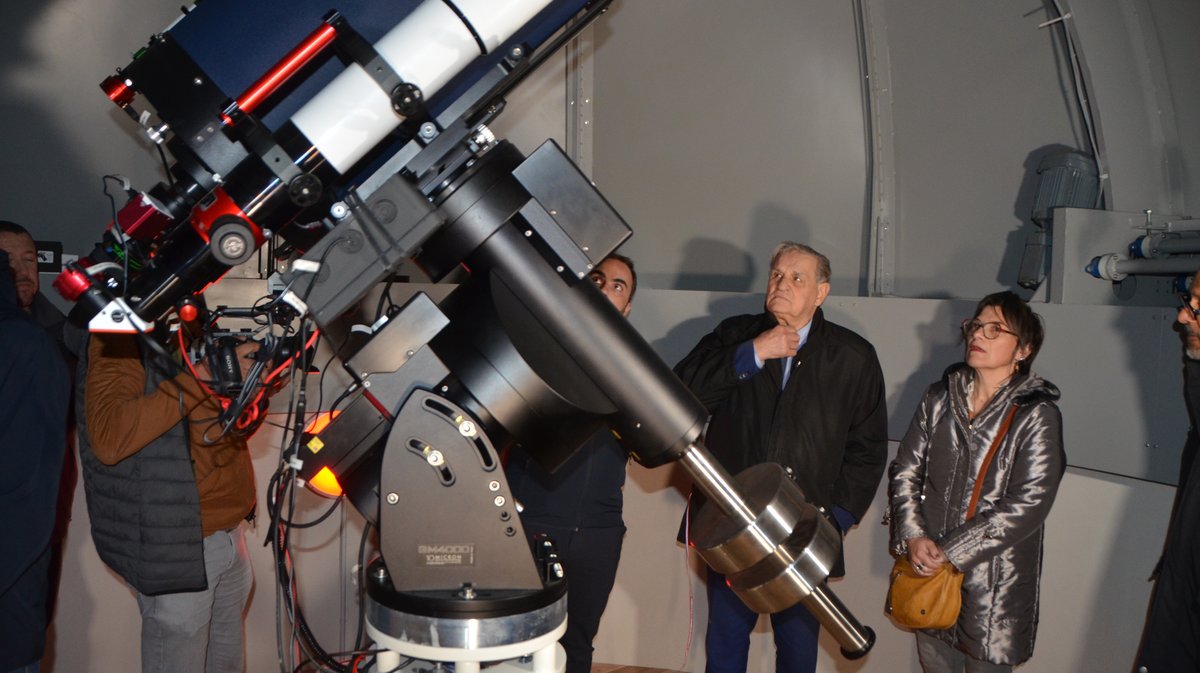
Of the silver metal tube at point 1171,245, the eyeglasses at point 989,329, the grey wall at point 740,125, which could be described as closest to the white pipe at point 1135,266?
the silver metal tube at point 1171,245

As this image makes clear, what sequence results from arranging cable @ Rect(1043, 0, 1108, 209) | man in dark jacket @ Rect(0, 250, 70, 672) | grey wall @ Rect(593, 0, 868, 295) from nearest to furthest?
man in dark jacket @ Rect(0, 250, 70, 672)
cable @ Rect(1043, 0, 1108, 209)
grey wall @ Rect(593, 0, 868, 295)

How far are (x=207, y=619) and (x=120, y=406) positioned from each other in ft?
2.41

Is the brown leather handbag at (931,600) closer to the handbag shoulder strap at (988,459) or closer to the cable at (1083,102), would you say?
the handbag shoulder strap at (988,459)

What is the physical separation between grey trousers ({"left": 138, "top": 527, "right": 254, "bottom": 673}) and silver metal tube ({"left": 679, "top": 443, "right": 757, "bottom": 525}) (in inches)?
73.2

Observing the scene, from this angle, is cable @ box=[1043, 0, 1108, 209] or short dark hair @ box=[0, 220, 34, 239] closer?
short dark hair @ box=[0, 220, 34, 239]

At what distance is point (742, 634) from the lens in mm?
3531

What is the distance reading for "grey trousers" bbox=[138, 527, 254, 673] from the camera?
9.38ft

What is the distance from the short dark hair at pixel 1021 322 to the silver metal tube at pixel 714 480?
1.83 metres

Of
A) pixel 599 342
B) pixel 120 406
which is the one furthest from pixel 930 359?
pixel 120 406

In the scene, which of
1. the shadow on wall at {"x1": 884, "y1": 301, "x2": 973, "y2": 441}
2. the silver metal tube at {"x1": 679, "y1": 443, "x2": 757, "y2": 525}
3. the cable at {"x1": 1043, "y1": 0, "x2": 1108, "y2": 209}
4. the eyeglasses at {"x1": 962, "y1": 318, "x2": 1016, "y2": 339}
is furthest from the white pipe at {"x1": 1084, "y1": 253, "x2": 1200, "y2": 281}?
the silver metal tube at {"x1": 679, "y1": 443, "x2": 757, "y2": 525}

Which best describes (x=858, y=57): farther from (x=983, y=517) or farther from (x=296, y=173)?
(x=296, y=173)

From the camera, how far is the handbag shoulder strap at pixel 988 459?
312cm

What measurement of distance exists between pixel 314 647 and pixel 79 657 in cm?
246

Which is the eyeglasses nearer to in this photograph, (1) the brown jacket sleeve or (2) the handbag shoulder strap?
(2) the handbag shoulder strap
